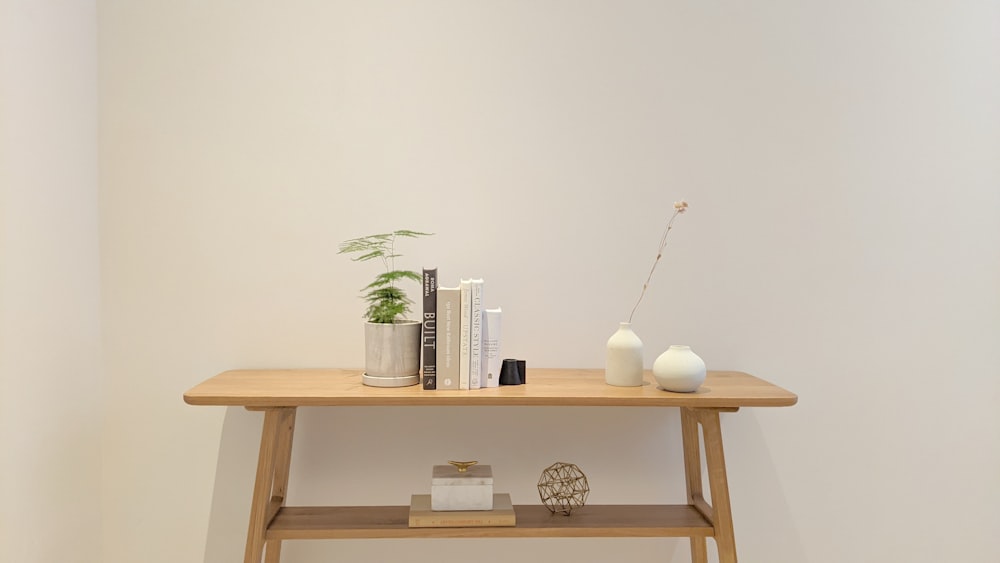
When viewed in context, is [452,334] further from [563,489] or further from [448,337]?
[563,489]

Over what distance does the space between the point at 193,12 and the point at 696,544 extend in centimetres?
197

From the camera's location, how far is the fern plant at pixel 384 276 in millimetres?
1754

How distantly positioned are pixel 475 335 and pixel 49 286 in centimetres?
104

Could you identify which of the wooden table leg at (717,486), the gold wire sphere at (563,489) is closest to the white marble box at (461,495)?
the gold wire sphere at (563,489)

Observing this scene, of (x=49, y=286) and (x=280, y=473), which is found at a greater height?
(x=49, y=286)

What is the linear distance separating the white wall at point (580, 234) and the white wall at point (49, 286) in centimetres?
6

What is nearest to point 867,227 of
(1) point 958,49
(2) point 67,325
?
(1) point 958,49

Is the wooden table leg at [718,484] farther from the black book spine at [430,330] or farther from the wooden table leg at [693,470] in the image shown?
the black book spine at [430,330]

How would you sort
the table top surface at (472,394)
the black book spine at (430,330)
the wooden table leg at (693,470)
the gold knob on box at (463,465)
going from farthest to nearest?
1. the wooden table leg at (693,470)
2. the gold knob on box at (463,465)
3. the black book spine at (430,330)
4. the table top surface at (472,394)

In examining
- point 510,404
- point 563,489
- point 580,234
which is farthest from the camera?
point 580,234

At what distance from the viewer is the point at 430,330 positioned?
1.70m

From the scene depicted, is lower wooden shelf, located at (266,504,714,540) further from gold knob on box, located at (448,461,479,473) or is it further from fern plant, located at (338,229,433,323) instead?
fern plant, located at (338,229,433,323)

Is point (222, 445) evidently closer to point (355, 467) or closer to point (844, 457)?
point (355, 467)

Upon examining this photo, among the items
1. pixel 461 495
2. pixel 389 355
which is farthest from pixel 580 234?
pixel 461 495
